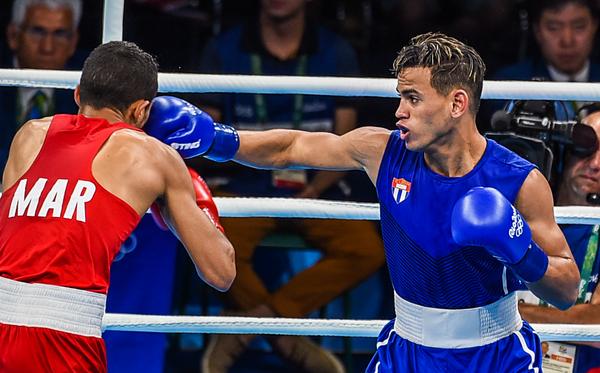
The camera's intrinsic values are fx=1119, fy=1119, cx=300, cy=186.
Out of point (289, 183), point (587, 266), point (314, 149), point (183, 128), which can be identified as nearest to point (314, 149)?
point (314, 149)

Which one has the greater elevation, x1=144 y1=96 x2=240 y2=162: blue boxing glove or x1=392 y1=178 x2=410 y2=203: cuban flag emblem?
x1=144 y1=96 x2=240 y2=162: blue boxing glove

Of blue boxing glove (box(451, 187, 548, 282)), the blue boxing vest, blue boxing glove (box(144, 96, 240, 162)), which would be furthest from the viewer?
blue boxing glove (box(144, 96, 240, 162))

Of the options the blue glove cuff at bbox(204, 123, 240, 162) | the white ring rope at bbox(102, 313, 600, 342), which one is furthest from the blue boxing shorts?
the blue glove cuff at bbox(204, 123, 240, 162)

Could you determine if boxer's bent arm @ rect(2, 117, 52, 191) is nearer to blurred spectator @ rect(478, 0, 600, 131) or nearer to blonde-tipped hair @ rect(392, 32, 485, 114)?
blonde-tipped hair @ rect(392, 32, 485, 114)

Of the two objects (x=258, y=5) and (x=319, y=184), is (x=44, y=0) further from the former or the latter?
(x=319, y=184)

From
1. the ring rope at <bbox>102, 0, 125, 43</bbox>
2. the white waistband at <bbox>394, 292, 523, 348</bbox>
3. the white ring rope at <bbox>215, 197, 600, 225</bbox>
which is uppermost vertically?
the ring rope at <bbox>102, 0, 125, 43</bbox>

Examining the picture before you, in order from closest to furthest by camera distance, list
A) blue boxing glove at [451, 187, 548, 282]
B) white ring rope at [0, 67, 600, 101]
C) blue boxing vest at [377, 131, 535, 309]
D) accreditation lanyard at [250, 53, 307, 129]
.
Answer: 1. blue boxing glove at [451, 187, 548, 282]
2. blue boxing vest at [377, 131, 535, 309]
3. white ring rope at [0, 67, 600, 101]
4. accreditation lanyard at [250, 53, 307, 129]

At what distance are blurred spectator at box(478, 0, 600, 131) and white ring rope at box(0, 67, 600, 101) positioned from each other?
1.41 metres

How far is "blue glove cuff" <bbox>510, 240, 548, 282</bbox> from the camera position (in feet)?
7.75

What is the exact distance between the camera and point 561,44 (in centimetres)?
438

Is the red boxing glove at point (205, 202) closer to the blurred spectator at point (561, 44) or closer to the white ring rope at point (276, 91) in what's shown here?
the white ring rope at point (276, 91)

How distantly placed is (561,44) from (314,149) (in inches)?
75.5

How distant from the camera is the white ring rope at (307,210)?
9.82ft

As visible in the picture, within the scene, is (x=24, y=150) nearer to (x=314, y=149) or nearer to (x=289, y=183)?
(x=314, y=149)
